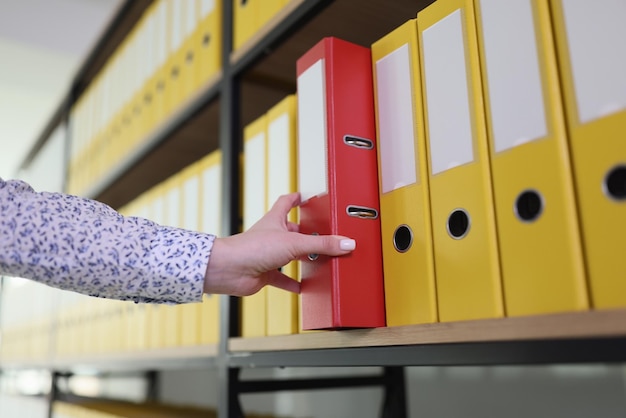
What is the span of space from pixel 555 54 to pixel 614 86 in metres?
0.07

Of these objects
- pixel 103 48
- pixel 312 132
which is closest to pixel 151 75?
pixel 103 48

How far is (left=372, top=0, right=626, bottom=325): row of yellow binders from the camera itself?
46 cm

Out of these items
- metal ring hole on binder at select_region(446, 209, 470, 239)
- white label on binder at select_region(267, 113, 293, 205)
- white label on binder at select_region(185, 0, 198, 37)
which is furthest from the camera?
white label on binder at select_region(185, 0, 198, 37)

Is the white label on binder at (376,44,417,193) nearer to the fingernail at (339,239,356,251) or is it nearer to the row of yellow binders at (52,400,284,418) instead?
the fingernail at (339,239,356,251)

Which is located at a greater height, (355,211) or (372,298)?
(355,211)

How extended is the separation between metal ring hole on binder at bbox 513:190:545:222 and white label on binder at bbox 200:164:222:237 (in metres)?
0.70

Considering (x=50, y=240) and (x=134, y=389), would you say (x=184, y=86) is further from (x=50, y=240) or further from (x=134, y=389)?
(x=134, y=389)

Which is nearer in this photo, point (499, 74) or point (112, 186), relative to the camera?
point (499, 74)

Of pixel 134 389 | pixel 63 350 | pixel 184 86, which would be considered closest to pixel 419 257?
pixel 184 86

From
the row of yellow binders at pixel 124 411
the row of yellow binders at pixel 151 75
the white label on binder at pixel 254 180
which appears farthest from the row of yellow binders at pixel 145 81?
the row of yellow binders at pixel 124 411

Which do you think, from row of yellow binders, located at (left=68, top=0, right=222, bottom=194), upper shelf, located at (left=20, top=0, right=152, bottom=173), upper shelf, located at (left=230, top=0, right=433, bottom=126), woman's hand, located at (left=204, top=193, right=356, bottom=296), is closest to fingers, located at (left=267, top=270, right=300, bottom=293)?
woman's hand, located at (left=204, top=193, right=356, bottom=296)

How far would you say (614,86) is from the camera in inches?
17.8

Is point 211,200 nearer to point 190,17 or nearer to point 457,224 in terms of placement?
point 190,17

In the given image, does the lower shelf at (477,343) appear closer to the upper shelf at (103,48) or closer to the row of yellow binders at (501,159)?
the row of yellow binders at (501,159)
